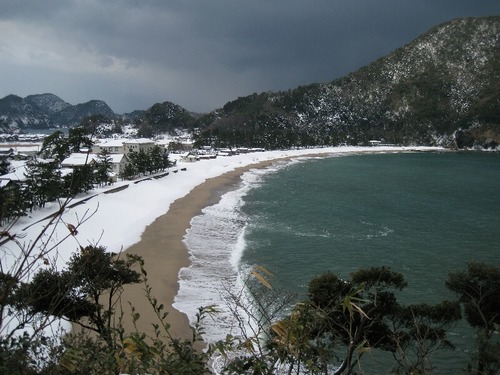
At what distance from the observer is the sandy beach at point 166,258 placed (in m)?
14.8

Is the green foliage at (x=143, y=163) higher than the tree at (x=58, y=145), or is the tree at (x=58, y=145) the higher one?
the tree at (x=58, y=145)

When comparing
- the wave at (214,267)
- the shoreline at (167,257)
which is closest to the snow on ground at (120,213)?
the shoreline at (167,257)

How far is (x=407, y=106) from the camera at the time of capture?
169625mm

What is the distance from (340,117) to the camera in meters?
180

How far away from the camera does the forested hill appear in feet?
469

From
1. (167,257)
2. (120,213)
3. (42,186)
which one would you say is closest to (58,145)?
(167,257)

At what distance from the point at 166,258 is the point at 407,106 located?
550ft

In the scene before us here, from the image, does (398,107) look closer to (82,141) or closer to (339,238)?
(339,238)

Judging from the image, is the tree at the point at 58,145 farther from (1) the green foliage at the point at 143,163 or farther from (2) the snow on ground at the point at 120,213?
(1) the green foliage at the point at 143,163

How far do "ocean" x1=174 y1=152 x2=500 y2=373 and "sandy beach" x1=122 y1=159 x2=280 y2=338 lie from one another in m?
0.60

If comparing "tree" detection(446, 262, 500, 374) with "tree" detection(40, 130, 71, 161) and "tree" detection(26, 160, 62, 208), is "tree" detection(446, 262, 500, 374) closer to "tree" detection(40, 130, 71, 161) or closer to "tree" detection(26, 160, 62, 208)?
"tree" detection(40, 130, 71, 161)

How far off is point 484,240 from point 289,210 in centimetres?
1513

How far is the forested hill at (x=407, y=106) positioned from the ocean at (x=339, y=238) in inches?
3309

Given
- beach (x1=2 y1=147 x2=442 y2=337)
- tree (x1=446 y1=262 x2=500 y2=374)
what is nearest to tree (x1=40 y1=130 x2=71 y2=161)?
beach (x1=2 y1=147 x2=442 y2=337)
